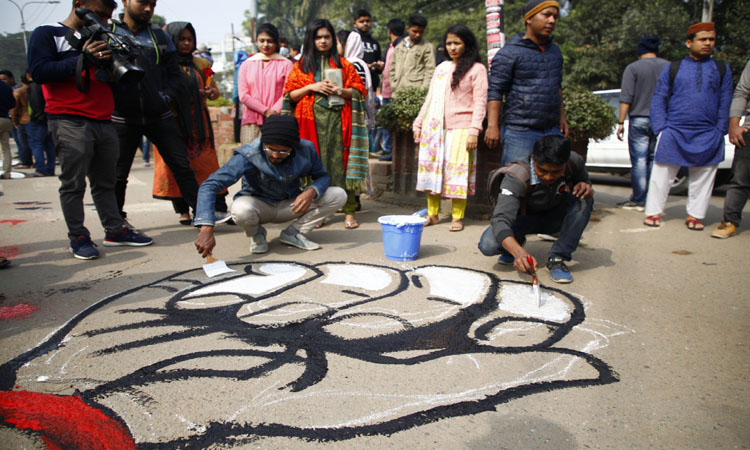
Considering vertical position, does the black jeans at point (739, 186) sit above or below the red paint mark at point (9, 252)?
above

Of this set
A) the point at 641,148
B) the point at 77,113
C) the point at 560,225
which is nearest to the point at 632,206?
the point at 641,148

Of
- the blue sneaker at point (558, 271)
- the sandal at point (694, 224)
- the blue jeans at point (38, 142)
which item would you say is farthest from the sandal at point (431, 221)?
the blue jeans at point (38, 142)

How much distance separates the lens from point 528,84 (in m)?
4.02

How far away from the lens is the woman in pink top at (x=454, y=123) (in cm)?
439

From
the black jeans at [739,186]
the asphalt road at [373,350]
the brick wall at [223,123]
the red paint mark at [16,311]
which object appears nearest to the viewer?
the asphalt road at [373,350]

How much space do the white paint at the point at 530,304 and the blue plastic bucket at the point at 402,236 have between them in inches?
29.7

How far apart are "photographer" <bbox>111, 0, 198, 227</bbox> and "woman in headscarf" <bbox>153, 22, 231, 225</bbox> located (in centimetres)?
14

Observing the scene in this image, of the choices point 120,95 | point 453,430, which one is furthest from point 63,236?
point 453,430

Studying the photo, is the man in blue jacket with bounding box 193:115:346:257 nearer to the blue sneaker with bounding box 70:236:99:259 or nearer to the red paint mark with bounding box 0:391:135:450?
the blue sneaker with bounding box 70:236:99:259

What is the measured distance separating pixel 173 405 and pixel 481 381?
1.11 metres

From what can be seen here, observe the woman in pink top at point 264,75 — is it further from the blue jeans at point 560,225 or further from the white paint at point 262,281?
the blue jeans at point 560,225

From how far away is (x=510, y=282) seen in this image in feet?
10.4

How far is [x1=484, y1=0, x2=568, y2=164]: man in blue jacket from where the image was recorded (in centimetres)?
399

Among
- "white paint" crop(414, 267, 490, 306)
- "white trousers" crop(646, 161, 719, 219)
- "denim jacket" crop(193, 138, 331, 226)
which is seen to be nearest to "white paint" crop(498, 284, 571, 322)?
"white paint" crop(414, 267, 490, 306)
